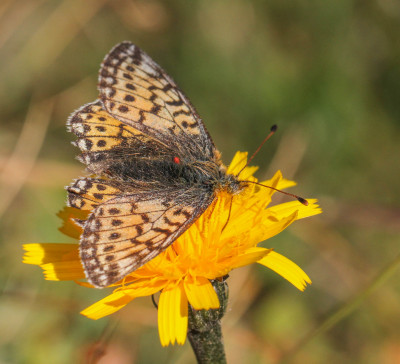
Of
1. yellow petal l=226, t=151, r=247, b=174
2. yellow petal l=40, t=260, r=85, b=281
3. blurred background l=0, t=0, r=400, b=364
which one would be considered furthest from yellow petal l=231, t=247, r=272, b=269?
blurred background l=0, t=0, r=400, b=364

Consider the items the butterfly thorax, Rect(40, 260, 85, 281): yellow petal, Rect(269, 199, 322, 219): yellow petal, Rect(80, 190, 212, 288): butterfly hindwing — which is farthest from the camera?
Rect(269, 199, 322, 219): yellow petal

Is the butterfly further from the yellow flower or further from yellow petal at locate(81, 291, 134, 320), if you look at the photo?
yellow petal at locate(81, 291, 134, 320)

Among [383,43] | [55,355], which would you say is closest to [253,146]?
[383,43]

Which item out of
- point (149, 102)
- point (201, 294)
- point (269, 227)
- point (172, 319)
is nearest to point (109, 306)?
point (172, 319)

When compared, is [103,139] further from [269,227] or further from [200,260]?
[269,227]

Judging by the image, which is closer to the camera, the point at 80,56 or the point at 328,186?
the point at 328,186

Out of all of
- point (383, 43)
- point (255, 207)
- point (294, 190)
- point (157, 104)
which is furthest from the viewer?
point (383, 43)

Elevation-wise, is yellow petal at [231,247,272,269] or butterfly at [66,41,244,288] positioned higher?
butterfly at [66,41,244,288]

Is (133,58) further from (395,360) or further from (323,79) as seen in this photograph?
(395,360)

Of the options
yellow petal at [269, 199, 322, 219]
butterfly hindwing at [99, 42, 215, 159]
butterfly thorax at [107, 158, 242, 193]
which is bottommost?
yellow petal at [269, 199, 322, 219]
